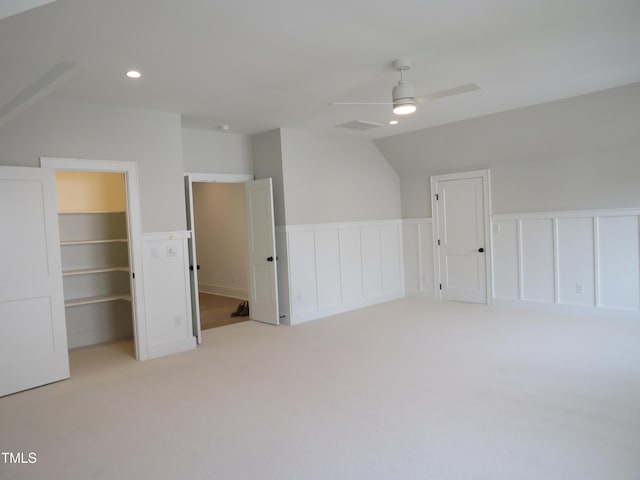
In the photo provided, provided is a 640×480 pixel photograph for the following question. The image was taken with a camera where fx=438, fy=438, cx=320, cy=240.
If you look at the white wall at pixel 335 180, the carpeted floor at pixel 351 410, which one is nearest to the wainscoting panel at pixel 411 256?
the white wall at pixel 335 180

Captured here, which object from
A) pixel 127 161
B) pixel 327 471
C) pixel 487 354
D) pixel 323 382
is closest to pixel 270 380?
pixel 323 382

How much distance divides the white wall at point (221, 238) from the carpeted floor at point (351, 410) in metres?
3.21

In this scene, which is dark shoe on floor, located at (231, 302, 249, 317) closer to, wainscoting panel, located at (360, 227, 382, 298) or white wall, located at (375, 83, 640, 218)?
wainscoting panel, located at (360, 227, 382, 298)

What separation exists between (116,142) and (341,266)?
12.0 ft

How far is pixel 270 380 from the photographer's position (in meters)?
4.03

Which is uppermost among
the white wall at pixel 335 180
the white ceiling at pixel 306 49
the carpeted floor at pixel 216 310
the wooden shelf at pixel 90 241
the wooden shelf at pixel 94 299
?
the white ceiling at pixel 306 49

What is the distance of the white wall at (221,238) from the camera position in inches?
327

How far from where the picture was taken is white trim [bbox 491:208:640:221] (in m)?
5.49

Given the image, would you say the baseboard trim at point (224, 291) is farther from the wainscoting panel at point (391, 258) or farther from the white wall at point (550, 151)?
the white wall at point (550, 151)

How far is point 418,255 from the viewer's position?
7754 millimetres

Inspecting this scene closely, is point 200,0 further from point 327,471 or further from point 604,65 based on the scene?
point 604,65

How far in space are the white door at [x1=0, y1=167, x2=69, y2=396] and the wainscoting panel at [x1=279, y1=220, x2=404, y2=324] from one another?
2.89 meters

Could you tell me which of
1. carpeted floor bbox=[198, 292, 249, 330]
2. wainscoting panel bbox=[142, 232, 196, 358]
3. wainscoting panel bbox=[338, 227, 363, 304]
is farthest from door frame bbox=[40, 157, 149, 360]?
wainscoting panel bbox=[338, 227, 363, 304]

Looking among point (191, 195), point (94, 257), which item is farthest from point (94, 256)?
point (191, 195)
